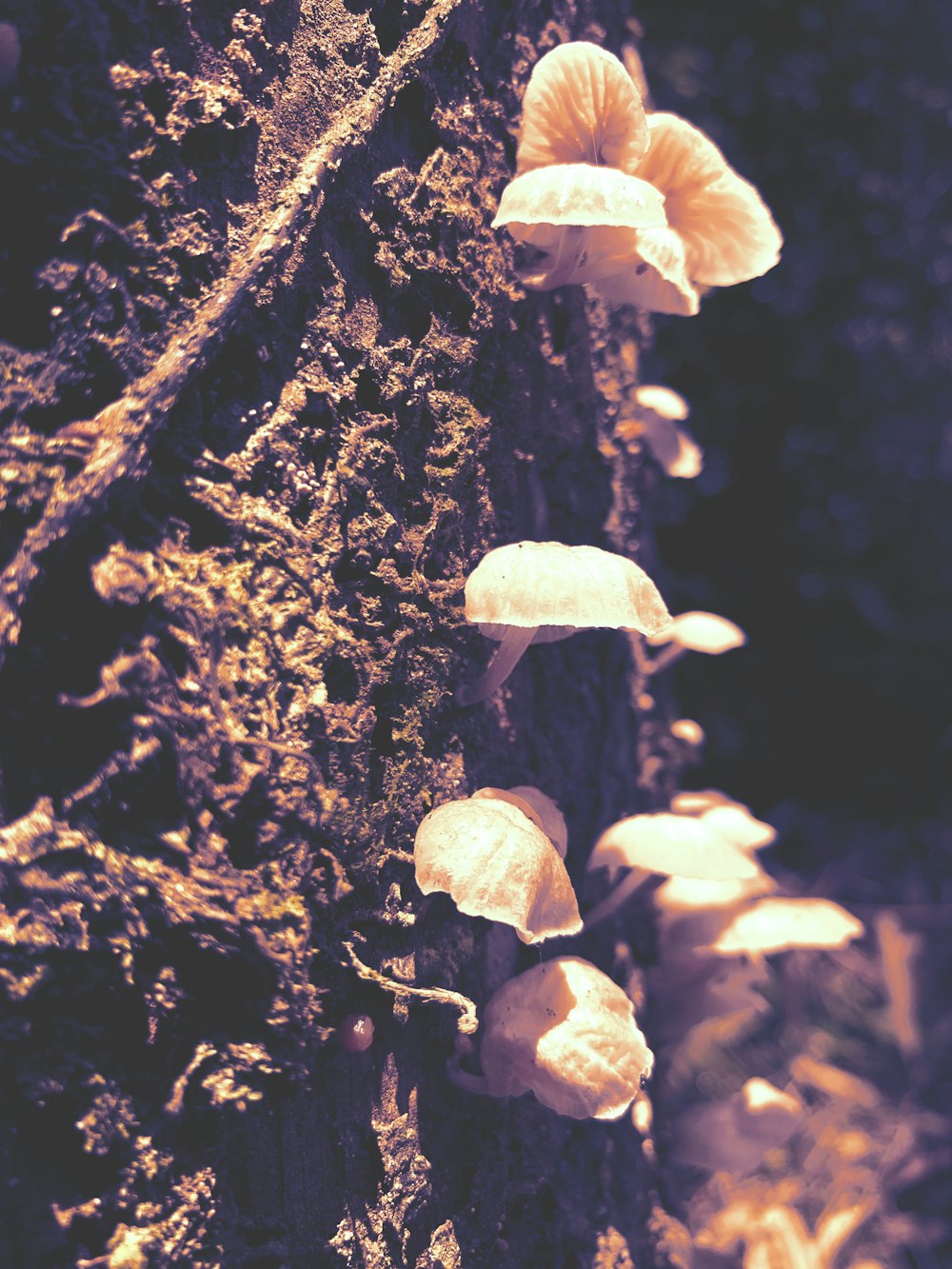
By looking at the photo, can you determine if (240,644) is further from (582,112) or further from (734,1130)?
(734,1130)

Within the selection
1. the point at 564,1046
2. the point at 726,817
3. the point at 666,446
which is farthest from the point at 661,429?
the point at 564,1046

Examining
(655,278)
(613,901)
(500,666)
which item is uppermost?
(655,278)

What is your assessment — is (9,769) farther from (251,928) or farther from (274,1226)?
(274,1226)

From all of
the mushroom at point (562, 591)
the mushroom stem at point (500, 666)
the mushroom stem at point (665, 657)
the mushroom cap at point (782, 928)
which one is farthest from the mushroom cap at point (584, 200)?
the mushroom cap at point (782, 928)

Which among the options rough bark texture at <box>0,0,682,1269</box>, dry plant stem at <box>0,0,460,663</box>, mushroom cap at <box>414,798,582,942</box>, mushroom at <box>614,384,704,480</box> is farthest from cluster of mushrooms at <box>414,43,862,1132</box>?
mushroom at <box>614,384,704,480</box>

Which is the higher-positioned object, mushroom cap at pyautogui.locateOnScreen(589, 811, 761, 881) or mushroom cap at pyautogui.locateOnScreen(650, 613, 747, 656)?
mushroom cap at pyautogui.locateOnScreen(650, 613, 747, 656)

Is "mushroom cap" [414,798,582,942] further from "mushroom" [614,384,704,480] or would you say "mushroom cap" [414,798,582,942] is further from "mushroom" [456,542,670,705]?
"mushroom" [614,384,704,480]

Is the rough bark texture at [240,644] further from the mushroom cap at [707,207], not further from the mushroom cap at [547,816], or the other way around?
the mushroom cap at [707,207]
